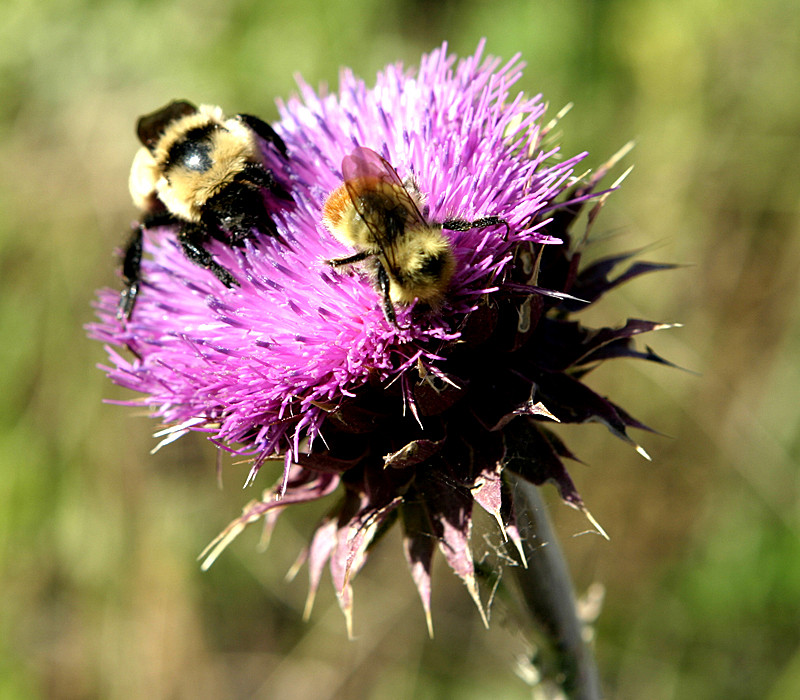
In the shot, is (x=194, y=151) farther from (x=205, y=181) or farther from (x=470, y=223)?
(x=470, y=223)

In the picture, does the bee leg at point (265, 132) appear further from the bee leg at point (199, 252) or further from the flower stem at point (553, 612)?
the flower stem at point (553, 612)

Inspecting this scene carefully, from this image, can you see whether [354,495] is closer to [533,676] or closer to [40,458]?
[533,676]

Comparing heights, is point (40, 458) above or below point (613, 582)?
above

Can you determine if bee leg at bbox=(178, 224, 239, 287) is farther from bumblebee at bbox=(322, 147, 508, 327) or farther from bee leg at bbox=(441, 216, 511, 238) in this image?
bee leg at bbox=(441, 216, 511, 238)

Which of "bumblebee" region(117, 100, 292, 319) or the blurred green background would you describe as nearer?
"bumblebee" region(117, 100, 292, 319)

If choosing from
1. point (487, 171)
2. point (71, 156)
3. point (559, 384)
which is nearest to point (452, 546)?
point (559, 384)

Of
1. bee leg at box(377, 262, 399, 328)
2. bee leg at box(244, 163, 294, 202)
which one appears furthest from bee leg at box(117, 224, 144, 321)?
bee leg at box(377, 262, 399, 328)

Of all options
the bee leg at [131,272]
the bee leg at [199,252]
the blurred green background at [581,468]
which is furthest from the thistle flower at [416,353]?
the blurred green background at [581,468]
